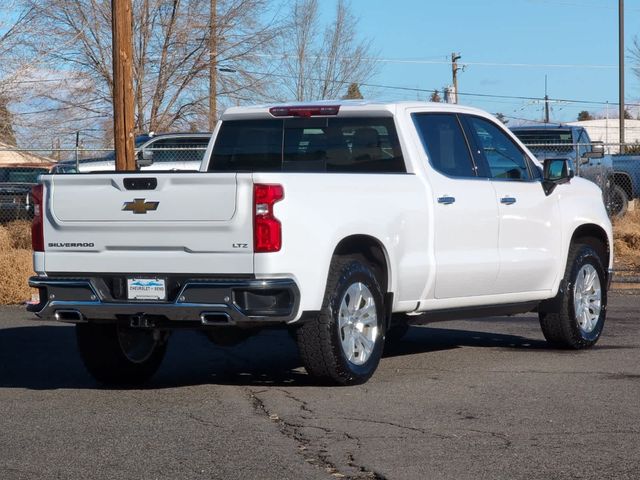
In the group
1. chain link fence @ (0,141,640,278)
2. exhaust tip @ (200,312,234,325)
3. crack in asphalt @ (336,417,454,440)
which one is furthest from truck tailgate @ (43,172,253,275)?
chain link fence @ (0,141,640,278)

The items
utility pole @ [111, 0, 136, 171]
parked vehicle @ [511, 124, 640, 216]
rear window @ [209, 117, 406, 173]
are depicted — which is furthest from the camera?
parked vehicle @ [511, 124, 640, 216]

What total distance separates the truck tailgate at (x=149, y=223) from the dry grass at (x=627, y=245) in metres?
11.6

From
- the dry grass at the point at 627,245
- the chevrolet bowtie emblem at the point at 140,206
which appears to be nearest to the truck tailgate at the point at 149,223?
the chevrolet bowtie emblem at the point at 140,206

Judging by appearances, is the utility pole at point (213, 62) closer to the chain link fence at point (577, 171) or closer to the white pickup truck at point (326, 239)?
the chain link fence at point (577, 171)

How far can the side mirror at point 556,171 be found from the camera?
10.4 meters

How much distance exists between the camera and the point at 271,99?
103 ft

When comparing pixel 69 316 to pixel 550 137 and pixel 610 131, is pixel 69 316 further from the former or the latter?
pixel 610 131

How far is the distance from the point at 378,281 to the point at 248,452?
8.79 feet

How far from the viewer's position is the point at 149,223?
8250mm

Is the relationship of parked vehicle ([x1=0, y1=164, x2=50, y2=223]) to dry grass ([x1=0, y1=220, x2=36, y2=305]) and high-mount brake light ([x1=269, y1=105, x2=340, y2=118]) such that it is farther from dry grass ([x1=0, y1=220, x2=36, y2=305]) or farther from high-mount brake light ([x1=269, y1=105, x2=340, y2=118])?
high-mount brake light ([x1=269, y1=105, x2=340, y2=118])

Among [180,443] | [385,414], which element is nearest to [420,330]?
[385,414]

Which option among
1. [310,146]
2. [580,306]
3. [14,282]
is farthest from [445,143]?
[14,282]

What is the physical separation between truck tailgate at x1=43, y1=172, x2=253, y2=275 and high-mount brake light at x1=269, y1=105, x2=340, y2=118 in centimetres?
192

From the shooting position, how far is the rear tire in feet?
30.0
